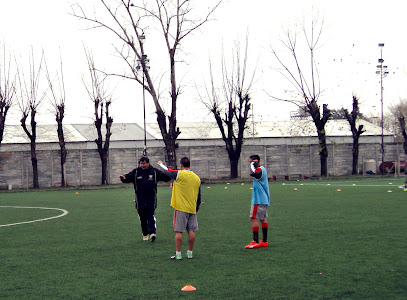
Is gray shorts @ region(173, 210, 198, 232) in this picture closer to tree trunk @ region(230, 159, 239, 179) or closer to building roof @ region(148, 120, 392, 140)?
tree trunk @ region(230, 159, 239, 179)

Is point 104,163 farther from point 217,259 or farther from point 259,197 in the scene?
point 217,259

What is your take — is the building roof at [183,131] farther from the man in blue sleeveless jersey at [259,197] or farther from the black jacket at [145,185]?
the man in blue sleeveless jersey at [259,197]

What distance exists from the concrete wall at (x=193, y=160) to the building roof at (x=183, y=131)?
1692mm

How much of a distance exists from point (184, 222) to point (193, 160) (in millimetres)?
39716

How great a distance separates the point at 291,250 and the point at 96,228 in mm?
6386

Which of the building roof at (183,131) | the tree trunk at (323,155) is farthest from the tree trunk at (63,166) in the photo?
the tree trunk at (323,155)

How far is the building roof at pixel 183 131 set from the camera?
5328 cm

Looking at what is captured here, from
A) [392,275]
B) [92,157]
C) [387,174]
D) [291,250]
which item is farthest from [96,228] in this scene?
[387,174]

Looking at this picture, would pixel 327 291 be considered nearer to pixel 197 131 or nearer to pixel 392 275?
pixel 392 275

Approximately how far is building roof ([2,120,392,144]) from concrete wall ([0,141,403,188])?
1.69 meters

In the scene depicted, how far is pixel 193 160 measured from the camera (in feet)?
167

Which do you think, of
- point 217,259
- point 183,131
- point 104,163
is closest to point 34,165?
point 104,163

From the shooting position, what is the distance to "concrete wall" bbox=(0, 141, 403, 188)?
46500 millimetres

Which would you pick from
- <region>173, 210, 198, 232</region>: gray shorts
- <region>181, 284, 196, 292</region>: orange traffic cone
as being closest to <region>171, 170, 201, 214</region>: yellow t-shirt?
<region>173, 210, 198, 232</region>: gray shorts
